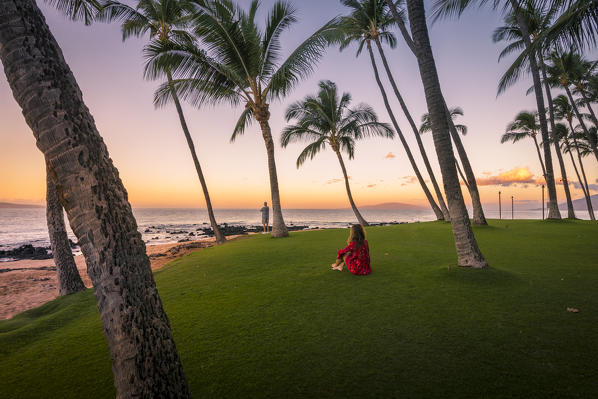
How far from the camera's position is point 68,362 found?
3217mm

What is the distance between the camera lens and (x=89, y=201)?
78.1 inches

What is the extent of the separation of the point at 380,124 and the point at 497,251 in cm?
1422

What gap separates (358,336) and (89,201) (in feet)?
10.5

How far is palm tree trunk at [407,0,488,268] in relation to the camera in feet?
18.6

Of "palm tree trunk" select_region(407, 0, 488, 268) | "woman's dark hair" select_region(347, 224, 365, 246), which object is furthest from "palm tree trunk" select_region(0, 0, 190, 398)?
"palm tree trunk" select_region(407, 0, 488, 268)

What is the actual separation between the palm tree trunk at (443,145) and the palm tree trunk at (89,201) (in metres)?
5.67

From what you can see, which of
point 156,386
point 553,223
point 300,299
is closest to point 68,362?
point 156,386

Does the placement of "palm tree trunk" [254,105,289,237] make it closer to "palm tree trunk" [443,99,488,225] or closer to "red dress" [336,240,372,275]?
"red dress" [336,240,372,275]

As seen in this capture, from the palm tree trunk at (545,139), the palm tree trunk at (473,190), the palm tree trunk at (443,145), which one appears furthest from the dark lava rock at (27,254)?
the palm tree trunk at (545,139)

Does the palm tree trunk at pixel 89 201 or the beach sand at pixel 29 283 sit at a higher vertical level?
the palm tree trunk at pixel 89 201

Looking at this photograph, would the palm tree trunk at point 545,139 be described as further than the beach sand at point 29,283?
Yes

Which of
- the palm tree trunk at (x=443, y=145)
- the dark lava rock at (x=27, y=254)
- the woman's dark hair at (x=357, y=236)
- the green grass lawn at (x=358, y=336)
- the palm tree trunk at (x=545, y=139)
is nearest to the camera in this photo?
the green grass lawn at (x=358, y=336)

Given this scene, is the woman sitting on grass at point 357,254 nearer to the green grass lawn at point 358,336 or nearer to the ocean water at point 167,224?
the green grass lawn at point 358,336

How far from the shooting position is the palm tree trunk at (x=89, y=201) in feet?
6.48
